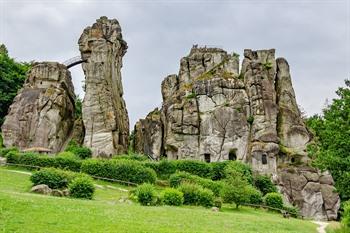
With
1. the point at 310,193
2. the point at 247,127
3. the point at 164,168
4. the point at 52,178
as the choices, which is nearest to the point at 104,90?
the point at 164,168

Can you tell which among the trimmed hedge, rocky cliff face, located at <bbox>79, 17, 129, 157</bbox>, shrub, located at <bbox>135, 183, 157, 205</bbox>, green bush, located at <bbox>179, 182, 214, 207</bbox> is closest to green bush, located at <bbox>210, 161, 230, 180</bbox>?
rocky cliff face, located at <bbox>79, 17, 129, 157</bbox>

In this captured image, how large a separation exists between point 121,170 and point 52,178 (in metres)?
12.4

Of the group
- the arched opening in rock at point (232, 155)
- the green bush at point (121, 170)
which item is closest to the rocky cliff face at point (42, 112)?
the green bush at point (121, 170)

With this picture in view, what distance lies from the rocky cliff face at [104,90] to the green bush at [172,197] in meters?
25.3

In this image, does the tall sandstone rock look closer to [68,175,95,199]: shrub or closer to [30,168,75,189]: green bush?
[30,168,75,189]: green bush

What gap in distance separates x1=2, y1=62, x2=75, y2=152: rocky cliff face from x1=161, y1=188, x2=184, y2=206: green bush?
29410 mm

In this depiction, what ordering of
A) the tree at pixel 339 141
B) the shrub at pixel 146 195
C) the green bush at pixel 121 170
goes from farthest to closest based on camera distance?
1. the green bush at pixel 121 170
2. the tree at pixel 339 141
3. the shrub at pixel 146 195

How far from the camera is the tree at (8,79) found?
70512 millimetres

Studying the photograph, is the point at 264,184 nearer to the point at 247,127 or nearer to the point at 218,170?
the point at 218,170

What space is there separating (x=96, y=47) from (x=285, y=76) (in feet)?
91.4

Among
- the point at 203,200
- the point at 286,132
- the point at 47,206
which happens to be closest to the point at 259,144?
the point at 286,132

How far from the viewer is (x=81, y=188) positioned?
30.2 metres

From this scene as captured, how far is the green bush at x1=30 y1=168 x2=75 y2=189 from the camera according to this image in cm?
3216

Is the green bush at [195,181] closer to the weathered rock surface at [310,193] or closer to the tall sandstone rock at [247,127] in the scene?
the tall sandstone rock at [247,127]
